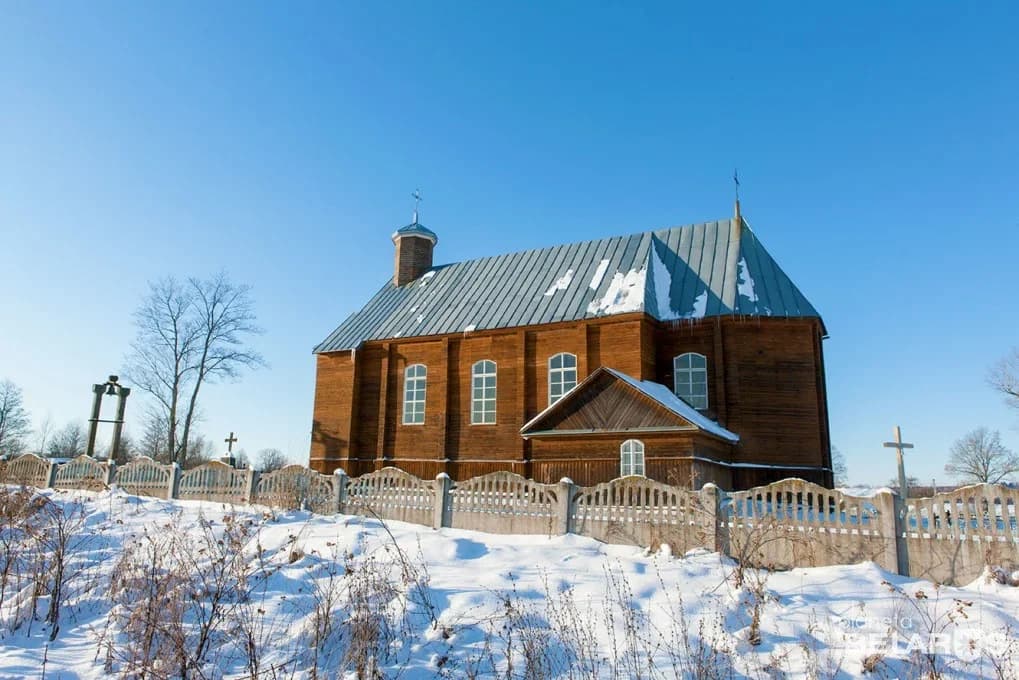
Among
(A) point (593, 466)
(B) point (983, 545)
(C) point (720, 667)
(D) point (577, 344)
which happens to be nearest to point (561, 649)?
(C) point (720, 667)

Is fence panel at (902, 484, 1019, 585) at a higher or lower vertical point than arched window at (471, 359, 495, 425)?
lower

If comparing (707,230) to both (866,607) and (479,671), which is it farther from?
(479,671)

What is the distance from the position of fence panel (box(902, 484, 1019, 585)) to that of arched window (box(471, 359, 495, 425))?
534 inches

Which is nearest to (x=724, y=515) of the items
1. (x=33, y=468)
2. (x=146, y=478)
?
(x=146, y=478)

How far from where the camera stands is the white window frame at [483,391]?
21.5m

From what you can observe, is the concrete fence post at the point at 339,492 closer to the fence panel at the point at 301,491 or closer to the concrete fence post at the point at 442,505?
the fence panel at the point at 301,491

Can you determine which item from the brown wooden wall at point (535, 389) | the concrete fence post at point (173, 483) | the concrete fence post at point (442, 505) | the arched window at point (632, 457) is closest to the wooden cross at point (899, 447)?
the brown wooden wall at point (535, 389)

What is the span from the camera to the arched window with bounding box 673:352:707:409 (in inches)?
759

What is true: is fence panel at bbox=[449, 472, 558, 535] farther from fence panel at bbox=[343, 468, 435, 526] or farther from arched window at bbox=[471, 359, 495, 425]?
arched window at bbox=[471, 359, 495, 425]

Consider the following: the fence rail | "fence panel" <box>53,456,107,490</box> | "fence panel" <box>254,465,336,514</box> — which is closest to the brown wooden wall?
the fence rail

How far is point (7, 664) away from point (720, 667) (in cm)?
571

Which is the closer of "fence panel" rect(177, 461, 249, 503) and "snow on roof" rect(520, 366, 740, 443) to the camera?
"fence panel" rect(177, 461, 249, 503)

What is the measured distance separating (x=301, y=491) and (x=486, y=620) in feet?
26.8

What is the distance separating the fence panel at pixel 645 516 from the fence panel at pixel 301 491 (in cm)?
508
